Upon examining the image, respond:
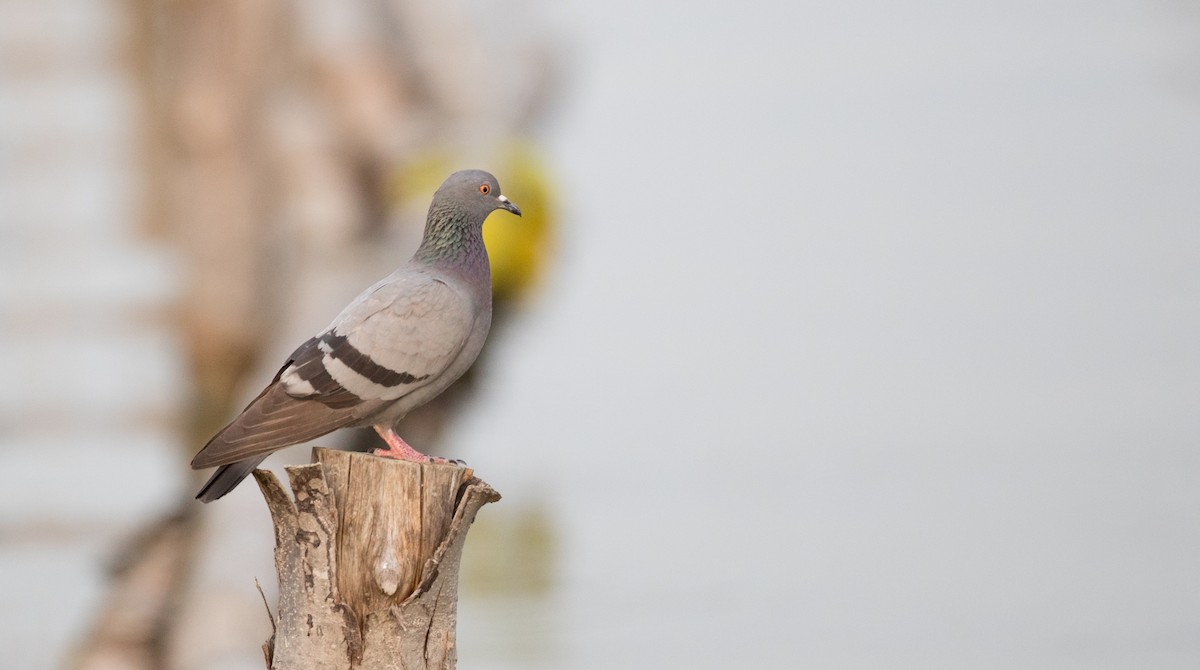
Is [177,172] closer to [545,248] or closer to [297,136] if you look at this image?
[297,136]

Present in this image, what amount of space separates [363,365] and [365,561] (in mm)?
618

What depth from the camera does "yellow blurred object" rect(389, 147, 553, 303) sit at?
1088 centimetres

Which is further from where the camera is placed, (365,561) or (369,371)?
(369,371)

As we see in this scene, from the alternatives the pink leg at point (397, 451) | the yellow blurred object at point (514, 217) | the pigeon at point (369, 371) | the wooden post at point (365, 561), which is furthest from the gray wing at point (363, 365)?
the yellow blurred object at point (514, 217)

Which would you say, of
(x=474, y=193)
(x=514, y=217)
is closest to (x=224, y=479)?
(x=474, y=193)

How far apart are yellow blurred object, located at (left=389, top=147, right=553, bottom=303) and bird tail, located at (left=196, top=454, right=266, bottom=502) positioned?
6770mm

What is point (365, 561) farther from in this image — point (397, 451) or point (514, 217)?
point (514, 217)

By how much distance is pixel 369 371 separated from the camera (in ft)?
12.8

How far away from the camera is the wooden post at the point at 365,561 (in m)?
3.48

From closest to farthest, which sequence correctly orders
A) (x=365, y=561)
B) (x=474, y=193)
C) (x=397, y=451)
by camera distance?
(x=365, y=561) < (x=397, y=451) < (x=474, y=193)

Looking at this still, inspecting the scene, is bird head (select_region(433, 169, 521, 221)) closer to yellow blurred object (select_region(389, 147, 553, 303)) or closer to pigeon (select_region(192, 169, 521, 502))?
pigeon (select_region(192, 169, 521, 502))

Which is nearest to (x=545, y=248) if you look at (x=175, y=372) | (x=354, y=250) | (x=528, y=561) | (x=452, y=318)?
(x=354, y=250)

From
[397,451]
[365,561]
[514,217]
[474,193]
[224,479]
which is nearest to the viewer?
[365,561]

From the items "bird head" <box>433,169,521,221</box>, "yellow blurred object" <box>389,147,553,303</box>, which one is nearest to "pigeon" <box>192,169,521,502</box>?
"bird head" <box>433,169,521,221</box>
